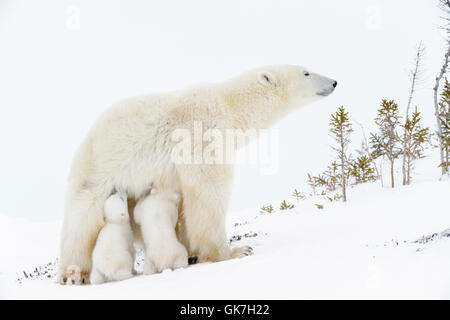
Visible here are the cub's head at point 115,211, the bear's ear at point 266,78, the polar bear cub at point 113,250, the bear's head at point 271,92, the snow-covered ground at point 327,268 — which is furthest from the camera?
the bear's ear at point 266,78

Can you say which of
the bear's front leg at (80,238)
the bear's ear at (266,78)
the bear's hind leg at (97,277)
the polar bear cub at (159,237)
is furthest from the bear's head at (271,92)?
the bear's hind leg at (97,277)

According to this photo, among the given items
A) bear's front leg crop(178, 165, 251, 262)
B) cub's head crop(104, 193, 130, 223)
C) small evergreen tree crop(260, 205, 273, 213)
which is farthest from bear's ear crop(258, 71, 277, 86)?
small evergreen tree crop(260, 205, 273, 213)

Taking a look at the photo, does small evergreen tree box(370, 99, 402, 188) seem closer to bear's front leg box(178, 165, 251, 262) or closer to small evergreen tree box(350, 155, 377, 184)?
small evergreen tree box(350, 155, 377, 184)

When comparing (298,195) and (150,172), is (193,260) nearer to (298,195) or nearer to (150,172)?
(150,172)

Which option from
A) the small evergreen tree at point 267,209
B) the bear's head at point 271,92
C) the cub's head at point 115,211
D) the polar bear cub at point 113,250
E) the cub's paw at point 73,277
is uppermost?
the bear's head at point 271,92

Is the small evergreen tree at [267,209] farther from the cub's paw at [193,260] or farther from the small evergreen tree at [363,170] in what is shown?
the cub's paw at [193,260]

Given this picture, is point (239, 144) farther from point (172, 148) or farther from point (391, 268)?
point (391, 268)

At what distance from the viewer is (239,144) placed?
4.95m

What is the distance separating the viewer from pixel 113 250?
13.5ft

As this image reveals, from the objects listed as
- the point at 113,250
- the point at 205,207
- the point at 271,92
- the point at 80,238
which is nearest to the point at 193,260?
the point at 205,207

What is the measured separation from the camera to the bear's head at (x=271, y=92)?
507 centimetres

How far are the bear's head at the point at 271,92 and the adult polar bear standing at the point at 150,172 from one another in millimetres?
106
